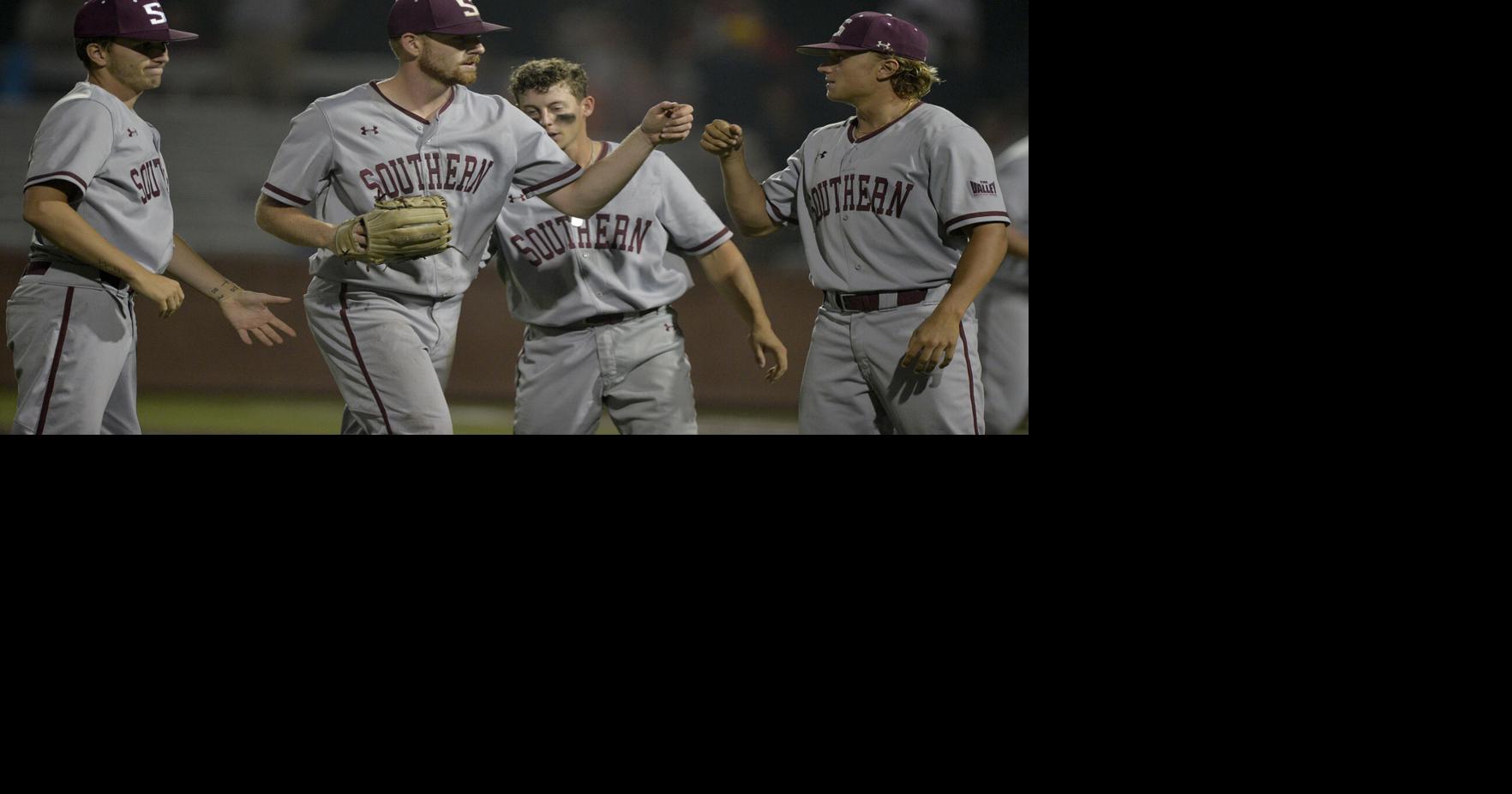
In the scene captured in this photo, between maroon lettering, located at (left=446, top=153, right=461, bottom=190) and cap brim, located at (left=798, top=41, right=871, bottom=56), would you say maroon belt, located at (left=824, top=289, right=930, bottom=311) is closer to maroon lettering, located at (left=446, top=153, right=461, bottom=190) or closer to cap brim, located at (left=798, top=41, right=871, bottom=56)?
cap brim, located at (left=798, top=41, right=871, bottom=56)

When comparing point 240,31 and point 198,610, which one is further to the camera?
point 240,31

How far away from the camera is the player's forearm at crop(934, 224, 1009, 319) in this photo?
2697 mm

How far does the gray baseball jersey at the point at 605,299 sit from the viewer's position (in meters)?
2.93

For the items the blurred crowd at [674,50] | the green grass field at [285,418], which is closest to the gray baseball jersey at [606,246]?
the blurred crowd at [674,50]

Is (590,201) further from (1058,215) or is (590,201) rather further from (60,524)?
(60,524)

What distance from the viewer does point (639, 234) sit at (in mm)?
2965

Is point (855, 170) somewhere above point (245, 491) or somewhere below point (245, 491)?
above

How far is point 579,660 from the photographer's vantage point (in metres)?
2.56

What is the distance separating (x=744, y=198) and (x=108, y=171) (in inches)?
51.7

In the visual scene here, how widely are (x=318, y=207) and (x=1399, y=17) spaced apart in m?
2.22

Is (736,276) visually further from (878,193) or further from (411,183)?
(411,183)

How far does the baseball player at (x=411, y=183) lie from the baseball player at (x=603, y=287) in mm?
133

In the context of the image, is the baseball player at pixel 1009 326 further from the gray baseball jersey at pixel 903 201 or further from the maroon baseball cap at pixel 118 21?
the maroon baseball cap at pixel 118 21

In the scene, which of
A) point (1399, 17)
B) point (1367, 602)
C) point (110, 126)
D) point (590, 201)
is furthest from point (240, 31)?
point (1367, 602)
